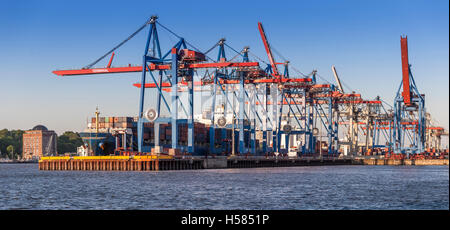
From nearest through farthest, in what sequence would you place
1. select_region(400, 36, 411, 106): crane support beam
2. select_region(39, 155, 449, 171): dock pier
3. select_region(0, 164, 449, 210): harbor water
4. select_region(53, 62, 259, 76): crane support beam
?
select_region(0, 164, 449, 210): harbor water
select_region(39, 155, 449, 171): dock pier
select_region(53, 62, 259, 76): crane support beam
select_region(400, 36, 411, 106): crane support beam

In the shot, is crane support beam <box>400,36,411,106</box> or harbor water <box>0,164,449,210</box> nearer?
harbor water <box>0,164,449,210</box>

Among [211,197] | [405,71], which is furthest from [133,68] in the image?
[405,71]

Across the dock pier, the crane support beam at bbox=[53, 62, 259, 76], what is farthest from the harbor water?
the crane support beam at bbox=[53, 62, 259, 76]

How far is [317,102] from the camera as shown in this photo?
422 ft

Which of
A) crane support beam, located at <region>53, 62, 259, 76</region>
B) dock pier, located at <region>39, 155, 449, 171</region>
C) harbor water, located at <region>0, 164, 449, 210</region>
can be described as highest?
crane support beam, located at <region>53, 62, 259, 76</region>

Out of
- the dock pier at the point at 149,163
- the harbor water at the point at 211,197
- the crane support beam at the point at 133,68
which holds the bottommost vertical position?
the harbor water at the point at 211,197

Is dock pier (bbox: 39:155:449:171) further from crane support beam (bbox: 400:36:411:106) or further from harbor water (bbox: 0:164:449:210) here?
crane support beam (bbox: 400:36:411:106)

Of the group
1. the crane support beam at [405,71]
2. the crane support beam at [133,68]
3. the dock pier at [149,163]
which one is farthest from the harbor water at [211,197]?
the crane support beam at [405,71]

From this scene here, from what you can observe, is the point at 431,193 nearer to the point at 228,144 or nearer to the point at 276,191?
the point at 276,191

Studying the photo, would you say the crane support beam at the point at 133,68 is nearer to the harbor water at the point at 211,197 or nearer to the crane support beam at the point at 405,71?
the harbor water at the point at 211,197

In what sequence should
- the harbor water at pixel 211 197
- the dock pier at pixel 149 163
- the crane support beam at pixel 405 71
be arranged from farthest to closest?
the crane support beam at pixel 405 71, the dock pier at pixel 149 163, the harbor water at pixel 211 197

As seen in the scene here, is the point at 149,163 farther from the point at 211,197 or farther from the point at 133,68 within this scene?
the point at 211,197

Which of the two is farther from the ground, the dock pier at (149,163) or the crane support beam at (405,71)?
the crane support beam at (405,71)
